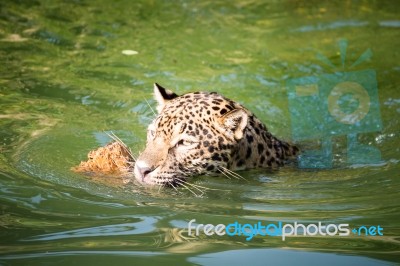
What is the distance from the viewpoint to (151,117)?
10352mm

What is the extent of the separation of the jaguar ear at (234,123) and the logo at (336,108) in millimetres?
1730

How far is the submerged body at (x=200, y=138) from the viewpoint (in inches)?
296

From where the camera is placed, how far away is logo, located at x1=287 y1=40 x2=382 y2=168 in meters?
9.85

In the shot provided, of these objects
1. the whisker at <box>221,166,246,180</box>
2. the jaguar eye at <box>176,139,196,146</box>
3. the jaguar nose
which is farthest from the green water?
the jaguar eye at <box>176,139,196,146</box>

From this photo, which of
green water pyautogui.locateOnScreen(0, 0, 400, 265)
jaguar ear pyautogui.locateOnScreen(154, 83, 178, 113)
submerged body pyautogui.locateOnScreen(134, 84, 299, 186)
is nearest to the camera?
green water pyautogui.locateOnScreen(0, 0, 400, 265)

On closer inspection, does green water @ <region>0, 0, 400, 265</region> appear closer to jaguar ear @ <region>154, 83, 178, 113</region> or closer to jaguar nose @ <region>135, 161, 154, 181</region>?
jaguar nose @ <region>135, 161, 154, 181</region>

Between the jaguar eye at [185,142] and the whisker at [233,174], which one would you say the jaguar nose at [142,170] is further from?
the whisker at [233,174]

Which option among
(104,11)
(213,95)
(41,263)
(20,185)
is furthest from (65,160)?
(104,11)

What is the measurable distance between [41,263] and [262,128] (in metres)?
3.66

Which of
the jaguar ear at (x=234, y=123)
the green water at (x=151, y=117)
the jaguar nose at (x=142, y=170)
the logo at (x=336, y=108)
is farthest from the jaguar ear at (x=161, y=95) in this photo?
the logo at (x=336, y=108)

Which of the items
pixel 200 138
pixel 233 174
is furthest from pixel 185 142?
pixel 233 174

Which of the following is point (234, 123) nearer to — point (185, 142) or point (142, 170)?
point (185, 142)

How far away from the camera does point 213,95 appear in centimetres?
803

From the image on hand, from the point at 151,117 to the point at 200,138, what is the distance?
284cm
